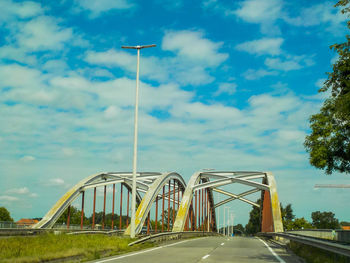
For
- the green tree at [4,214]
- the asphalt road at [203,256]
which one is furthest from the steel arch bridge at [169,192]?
the green tree at [4,214]

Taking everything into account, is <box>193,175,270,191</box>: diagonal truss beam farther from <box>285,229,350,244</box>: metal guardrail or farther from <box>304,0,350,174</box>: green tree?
<box>304,0,350,174</box>: green tree

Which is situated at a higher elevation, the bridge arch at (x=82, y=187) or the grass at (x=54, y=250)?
the bridge arch at (x=82, y=187)

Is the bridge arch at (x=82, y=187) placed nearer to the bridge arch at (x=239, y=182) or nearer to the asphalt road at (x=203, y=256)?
the bridge arch at (x=239, y=182)

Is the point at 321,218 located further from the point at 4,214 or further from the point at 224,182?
the point at 224,182

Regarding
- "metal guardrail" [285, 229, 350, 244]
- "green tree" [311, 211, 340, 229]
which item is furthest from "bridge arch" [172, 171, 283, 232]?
"green tree" [311, 211, 340, 229]

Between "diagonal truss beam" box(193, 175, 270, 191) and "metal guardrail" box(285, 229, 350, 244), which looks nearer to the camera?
"metal guardrail" box(285, 229, 350, 244)

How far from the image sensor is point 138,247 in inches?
699

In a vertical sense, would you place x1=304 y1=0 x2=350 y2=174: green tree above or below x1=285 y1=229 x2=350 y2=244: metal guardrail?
above

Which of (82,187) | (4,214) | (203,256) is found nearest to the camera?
(203,256)

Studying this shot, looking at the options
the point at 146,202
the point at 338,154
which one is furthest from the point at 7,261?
the point at 146,202

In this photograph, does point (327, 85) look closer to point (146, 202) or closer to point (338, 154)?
point (338, 154)

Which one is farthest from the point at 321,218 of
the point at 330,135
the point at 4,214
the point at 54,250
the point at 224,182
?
the point at 54,250

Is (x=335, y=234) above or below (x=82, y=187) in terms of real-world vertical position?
below

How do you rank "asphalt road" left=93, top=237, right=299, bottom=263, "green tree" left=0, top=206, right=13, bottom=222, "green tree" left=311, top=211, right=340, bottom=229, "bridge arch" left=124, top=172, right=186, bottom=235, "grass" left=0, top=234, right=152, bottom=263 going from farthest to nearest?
1. "green tree" left=311, top=211, right=340, bottom=229
2. "green tree" left=0, top=206, right=13, bottom=222
3. "bridge arch" left=124, top=172, right=186, bottom=235
4. "asphalt road" left=93, top=237, right=299, bottom=263
5. "grass" left=0, top=234, right=152, bottom=263
